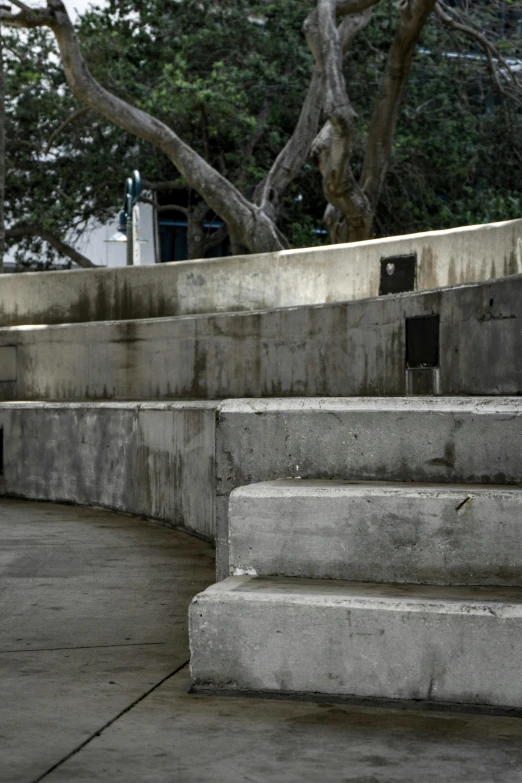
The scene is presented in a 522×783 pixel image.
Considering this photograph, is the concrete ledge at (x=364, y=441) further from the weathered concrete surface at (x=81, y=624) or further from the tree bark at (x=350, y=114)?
the tree bark at (x=350, y=114)

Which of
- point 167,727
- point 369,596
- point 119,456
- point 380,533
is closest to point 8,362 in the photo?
point 119,456

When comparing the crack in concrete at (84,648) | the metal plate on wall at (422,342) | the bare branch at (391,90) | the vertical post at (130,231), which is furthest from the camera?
the vertical post at (130,231)

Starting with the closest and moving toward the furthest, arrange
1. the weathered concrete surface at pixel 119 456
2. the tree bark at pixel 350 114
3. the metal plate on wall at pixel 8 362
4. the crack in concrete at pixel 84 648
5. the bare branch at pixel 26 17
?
the crack in concrete at pixel 84 648 < the weathered concrete surface at pixel 119 456 < the metal plate on wall at pixel 8 362 < the tree bark at pixel 350 114 < the bare branch at pixel 26 17

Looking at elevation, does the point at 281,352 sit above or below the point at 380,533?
above

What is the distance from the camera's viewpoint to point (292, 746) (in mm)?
3250

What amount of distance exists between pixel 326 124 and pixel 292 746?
49.0ft

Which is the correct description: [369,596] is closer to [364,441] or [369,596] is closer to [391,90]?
[364,441]

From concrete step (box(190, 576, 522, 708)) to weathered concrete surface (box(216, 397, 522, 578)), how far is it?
603mm

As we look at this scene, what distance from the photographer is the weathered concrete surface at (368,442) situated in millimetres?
4289

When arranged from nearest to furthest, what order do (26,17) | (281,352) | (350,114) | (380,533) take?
(380,533) < (281,352) < (350,114) < (26,17)

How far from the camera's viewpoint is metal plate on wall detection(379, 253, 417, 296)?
946 centimetres

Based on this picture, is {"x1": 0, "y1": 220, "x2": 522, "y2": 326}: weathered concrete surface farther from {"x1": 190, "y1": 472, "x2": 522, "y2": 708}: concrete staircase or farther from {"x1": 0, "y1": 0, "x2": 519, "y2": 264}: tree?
{"x1": 0, "y1": 0, "x2": 519, "y2": 264}: tree

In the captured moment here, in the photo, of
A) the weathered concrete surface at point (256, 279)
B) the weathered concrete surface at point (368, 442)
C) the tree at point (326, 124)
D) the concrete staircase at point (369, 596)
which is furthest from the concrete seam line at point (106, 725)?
the tree at point (326, 124)

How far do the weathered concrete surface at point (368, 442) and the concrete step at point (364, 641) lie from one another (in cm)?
60
